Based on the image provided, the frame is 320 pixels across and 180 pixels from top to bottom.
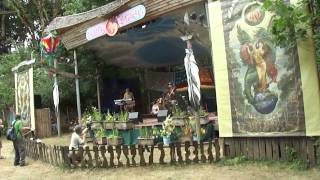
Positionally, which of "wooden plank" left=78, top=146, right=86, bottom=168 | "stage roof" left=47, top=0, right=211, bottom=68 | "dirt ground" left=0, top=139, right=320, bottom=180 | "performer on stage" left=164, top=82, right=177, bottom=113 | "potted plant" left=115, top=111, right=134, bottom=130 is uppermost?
"stage roof" left=47, top=0, right=211, bottom=68

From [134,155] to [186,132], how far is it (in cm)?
Result: 281

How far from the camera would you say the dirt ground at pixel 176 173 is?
8.08 metres

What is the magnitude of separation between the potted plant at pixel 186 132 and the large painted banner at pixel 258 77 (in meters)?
2.70

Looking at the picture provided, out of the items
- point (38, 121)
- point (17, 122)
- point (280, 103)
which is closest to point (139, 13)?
point (17, 122)

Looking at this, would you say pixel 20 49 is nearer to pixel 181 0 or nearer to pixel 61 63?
pixel 61 63

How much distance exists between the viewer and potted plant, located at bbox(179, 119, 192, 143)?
40.2 ft

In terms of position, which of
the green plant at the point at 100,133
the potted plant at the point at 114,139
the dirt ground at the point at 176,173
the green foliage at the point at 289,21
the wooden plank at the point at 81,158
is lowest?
the dirt ground at the point at 176,173

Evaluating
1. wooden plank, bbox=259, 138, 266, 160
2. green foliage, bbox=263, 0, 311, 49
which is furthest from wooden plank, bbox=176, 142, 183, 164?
green foliage, bbox=263, 0, 311, 49

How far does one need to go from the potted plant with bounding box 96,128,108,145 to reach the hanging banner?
2.91 meters

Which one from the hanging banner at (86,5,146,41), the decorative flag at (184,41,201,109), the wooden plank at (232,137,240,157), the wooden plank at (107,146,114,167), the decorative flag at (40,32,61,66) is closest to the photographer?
the wooden plank at (232,137,240,157)

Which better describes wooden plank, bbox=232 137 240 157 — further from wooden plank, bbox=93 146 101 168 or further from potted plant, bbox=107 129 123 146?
potted plant, bbox=107 129 123 146

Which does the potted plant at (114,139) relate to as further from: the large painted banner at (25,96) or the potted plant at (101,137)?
the large painted banner at (25,96)

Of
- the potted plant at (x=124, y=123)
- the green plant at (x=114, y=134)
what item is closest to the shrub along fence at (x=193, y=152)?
the green plant at (x=114, y=134)

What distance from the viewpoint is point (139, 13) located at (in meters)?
12.7
